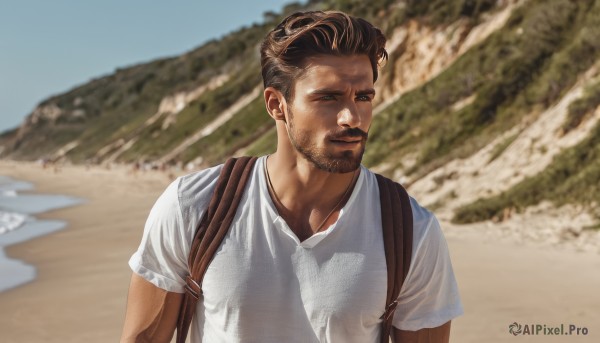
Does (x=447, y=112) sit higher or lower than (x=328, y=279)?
higher

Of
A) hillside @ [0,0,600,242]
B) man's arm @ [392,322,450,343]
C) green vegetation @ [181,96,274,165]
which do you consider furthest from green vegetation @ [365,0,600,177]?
green vegetation @ [181,96,274,165]

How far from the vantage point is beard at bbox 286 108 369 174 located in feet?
6.23

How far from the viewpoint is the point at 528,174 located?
645 inches

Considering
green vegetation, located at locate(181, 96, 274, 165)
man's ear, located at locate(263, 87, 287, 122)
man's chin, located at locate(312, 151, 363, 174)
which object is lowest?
man's chin, located at locate(312, 151, 363, 174)

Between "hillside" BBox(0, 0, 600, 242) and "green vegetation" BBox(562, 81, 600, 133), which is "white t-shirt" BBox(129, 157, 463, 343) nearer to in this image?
"hillside" BBox(0, 0, 600, 242)

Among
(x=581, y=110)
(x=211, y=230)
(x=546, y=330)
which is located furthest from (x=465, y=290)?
(x=581, y=110)

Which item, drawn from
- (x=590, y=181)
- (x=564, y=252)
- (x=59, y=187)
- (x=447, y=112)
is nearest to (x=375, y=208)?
(x=564, y=252)

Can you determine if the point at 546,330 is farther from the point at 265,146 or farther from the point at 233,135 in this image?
the point at 233,135

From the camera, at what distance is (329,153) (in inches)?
75.0

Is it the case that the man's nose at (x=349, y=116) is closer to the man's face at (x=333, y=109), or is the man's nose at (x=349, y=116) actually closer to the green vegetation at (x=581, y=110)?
the man's face at (x=333, y=109)

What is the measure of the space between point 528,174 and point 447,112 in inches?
348

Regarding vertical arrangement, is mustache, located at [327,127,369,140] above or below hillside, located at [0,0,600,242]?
below

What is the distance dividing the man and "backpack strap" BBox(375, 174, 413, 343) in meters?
0.02

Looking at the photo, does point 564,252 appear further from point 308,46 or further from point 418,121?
point 418,121
